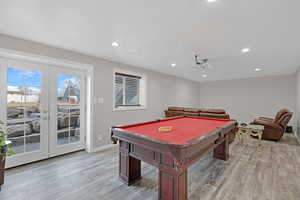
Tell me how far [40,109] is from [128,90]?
2326 mm

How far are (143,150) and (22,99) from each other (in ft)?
8.26

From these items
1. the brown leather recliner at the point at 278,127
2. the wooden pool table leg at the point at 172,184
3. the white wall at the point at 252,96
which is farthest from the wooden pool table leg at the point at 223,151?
the white wall at the point at 252,96

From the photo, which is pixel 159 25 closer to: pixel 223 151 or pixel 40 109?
pixel 223 151

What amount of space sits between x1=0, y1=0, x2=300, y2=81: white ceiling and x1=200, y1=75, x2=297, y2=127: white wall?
3578 mm

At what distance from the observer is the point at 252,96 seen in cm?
628

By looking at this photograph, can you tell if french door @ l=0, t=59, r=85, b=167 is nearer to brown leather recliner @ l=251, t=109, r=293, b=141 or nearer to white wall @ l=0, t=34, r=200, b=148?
white wall @ l=0, t=34, r=200, b=148

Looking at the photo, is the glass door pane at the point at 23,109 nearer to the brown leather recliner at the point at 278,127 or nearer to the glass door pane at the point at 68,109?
the glass door pane at the point at 68,109

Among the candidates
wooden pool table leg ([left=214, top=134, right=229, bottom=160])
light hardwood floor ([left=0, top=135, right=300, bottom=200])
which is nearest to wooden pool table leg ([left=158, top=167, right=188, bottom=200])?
light hardwood floor ([left=0, top=135, right=300, bottom=200])

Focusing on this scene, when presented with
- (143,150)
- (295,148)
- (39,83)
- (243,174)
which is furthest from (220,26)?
(295,148)

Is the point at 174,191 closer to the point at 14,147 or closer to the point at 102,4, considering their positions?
the point at 102,4

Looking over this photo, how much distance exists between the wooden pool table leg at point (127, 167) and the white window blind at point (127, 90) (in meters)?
2.26

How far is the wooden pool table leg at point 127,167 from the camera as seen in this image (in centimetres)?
195

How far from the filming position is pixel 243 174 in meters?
2.23

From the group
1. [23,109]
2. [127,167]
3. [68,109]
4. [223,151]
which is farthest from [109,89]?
[223,151]
